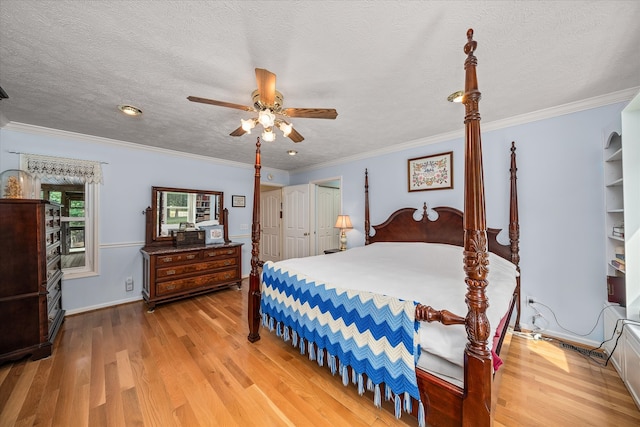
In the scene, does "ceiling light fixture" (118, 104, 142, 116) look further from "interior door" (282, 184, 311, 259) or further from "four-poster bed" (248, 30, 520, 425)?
"interior door" (282, 184, 311, 259)

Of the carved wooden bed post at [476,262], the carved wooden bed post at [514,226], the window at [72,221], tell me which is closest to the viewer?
the carved wooden bed post at [476,262]

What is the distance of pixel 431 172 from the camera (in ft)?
10.4

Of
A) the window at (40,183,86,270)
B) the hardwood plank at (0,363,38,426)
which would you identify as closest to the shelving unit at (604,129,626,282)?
the hardwood plank at (0,363,38,426)

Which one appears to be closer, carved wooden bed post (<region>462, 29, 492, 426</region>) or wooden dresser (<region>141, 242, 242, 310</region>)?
carved wooden bed post (<region>462, 29, 492, 426</region>)

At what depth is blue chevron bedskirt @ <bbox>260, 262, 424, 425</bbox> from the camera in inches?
49.5

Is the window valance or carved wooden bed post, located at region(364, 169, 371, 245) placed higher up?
the window valance

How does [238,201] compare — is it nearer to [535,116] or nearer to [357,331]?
[357,331]

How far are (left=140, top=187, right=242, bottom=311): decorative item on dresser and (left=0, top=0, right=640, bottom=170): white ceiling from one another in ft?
5.06

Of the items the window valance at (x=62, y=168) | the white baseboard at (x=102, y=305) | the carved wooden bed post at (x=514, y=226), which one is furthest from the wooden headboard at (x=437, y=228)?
the window valance at (x=62, y=168)

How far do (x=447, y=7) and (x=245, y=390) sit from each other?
2.64 meters

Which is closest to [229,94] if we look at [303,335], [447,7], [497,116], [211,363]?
[447,7]

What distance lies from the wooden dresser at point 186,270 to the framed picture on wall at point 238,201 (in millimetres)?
932

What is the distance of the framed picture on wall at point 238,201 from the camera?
4461mm

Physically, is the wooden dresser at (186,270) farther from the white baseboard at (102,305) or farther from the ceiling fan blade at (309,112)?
the ceiling fan blade at (309,112)
